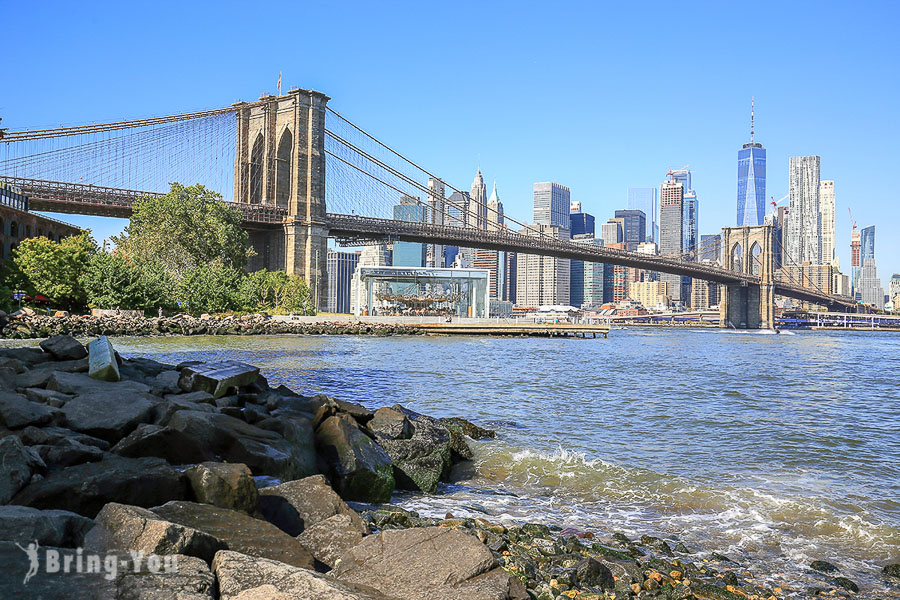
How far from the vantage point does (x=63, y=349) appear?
10.4 meters

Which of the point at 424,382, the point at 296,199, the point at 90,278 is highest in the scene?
the point at 296,199

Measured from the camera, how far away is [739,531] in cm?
651

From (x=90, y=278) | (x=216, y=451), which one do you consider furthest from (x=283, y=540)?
(x=90, y=278)

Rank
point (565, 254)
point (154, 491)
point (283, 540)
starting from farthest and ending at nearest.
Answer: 1. point (565, 254)
2. point (154, 491)
3. point (283, 540)

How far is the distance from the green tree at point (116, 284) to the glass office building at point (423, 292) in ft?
71.3

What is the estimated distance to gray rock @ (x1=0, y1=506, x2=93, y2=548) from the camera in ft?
10.6

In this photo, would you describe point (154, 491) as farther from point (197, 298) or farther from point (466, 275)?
point (466, 275)

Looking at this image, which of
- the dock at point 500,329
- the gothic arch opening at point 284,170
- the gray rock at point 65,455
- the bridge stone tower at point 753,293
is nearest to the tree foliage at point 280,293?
the gothic arch opening at point 284,170

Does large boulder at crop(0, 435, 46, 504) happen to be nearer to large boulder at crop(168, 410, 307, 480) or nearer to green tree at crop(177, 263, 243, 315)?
large boulder at crop(168, 410, 307, 480)

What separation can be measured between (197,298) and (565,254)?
129 ft

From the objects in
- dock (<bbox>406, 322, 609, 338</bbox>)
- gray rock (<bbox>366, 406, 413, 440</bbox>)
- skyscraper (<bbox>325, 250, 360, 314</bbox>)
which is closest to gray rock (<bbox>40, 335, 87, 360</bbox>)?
gray rock (<bbox>366, 406, 413, 440</bbox>)

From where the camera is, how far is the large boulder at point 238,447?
5930 mm

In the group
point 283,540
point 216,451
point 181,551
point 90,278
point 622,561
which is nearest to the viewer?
point 181,551

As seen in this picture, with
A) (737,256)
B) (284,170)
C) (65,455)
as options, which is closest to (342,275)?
(737,256)
